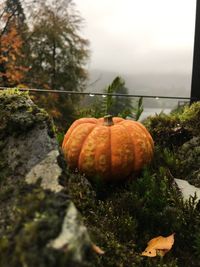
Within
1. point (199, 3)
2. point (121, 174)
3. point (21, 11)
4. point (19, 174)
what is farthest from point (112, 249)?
point (21, 11)

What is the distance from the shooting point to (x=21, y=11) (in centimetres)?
2470

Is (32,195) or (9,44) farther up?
(9,44)

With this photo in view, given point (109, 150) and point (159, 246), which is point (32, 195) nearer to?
point (159, 246)

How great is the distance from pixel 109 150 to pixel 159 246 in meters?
1.08

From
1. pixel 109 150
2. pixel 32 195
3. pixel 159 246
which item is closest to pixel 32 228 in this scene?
pixel 32 195

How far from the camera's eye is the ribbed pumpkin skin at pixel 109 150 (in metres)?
3.44

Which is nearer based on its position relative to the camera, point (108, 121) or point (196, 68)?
point (108, 121)

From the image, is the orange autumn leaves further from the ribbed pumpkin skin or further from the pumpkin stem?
the pumpkin stem

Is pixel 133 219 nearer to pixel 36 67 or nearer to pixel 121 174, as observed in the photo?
pixel 121 174

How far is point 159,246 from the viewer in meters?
2.55

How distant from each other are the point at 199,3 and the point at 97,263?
13.0ft

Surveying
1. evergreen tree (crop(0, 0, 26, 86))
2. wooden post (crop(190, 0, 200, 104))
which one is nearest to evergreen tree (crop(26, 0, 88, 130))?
evergreen tree (crop(0, 0, 26, 86))

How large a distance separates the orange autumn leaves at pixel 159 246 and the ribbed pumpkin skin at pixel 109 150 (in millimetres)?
853

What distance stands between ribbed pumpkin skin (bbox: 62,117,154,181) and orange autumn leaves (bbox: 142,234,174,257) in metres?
0.85
